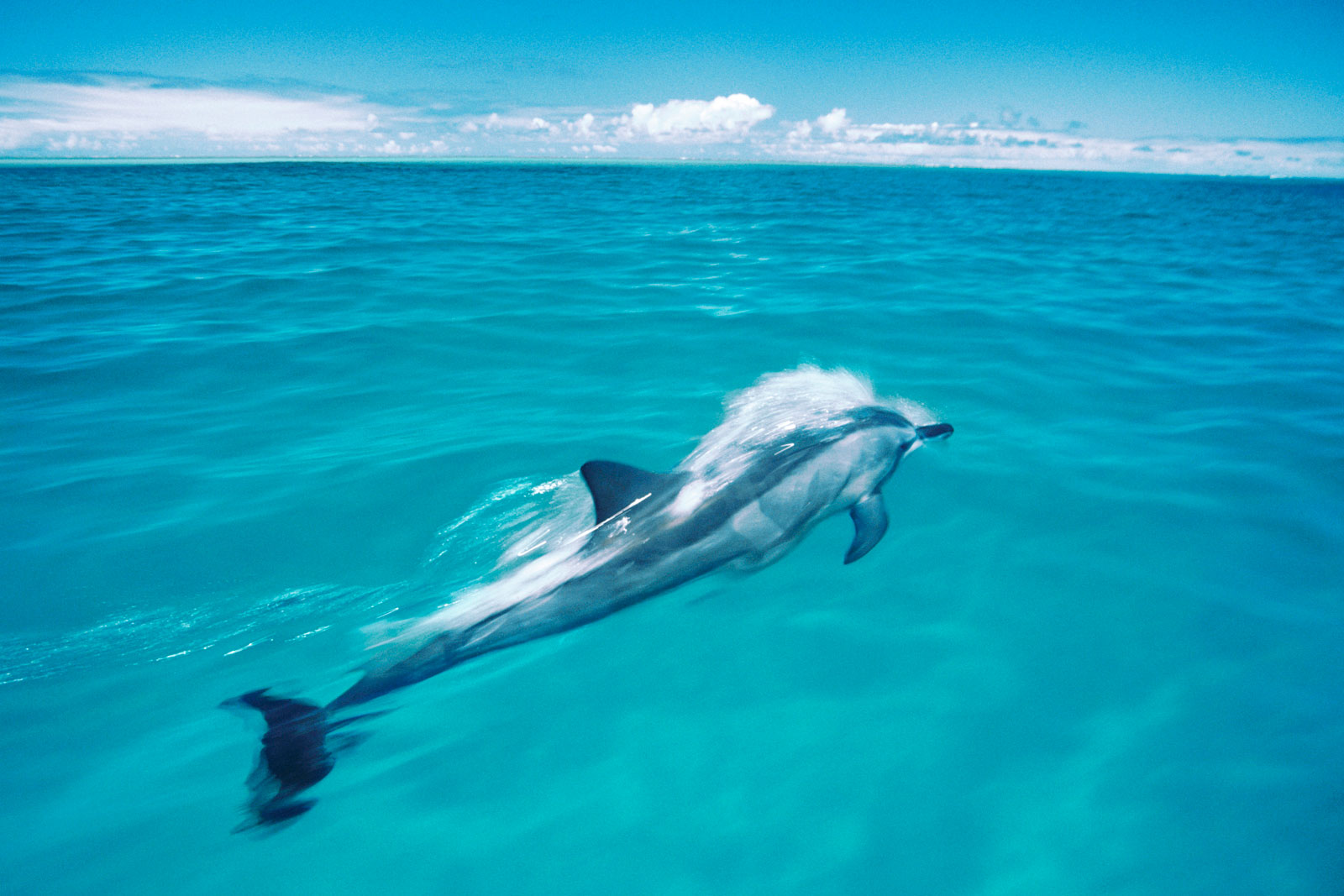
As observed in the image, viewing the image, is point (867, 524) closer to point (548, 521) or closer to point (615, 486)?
point (615, 486)

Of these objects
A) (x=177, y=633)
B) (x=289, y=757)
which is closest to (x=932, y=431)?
(x=289, y=757)

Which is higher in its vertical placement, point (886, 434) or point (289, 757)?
point (886, 434)

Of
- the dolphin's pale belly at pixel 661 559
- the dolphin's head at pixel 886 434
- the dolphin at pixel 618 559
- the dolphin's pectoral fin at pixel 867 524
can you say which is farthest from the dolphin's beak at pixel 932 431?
the dolphin's pale belly at pixel 661 559

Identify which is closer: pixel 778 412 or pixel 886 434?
pixel 886 434

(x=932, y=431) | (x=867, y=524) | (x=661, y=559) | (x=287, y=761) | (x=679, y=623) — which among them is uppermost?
(x=932, y=431)

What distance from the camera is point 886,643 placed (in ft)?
16.3

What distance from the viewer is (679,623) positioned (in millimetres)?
5074

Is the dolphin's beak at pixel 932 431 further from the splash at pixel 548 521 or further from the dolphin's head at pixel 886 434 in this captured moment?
the splash at pixel 548 521

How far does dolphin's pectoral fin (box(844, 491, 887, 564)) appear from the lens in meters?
5.62

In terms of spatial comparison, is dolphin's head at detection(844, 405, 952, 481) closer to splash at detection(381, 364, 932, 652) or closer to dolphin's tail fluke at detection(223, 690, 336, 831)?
splash at detection(381, 364, 932, 652)

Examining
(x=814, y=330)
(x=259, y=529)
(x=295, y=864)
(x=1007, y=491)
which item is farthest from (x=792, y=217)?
(x=295, y=864)

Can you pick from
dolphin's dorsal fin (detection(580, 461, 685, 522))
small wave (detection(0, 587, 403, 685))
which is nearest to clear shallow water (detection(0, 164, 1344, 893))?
small wave (detection(0, 587, 403, 685))

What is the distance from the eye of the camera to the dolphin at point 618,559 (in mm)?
4039

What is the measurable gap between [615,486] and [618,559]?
620 mm
